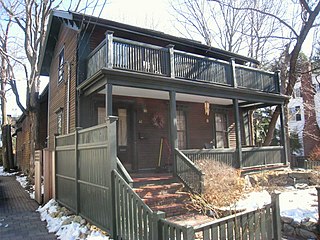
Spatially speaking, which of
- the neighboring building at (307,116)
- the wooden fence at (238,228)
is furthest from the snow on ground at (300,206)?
the neighboring building at (307,116)

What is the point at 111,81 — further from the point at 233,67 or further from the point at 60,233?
the point at 233,67

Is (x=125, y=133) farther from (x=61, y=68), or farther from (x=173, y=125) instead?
(x=61, y=68)

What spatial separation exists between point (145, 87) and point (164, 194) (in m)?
3.38

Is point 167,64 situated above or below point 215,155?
above

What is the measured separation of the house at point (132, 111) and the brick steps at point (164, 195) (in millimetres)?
233

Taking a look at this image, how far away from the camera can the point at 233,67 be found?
1144cm

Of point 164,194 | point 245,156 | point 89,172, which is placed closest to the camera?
point 89,172

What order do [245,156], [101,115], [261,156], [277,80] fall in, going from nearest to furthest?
[101,115] → [245,156] → [261,156] → [277,80]

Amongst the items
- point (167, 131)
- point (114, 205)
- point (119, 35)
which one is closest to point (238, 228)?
point (114, 205)

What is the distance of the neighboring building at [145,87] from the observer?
873 cm

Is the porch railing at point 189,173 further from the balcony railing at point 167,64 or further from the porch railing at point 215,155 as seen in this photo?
the balcony railing at point 167,64

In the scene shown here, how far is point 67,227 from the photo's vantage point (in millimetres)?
6258

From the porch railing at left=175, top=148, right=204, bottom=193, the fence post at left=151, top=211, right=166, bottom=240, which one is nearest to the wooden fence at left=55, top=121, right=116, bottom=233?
the fence post at left=151, top=211, right=166, bottom=240

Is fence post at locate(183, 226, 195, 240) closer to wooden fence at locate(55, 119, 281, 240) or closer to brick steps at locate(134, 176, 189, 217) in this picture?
wooden fence at locate(55, 119, 281, 240)
